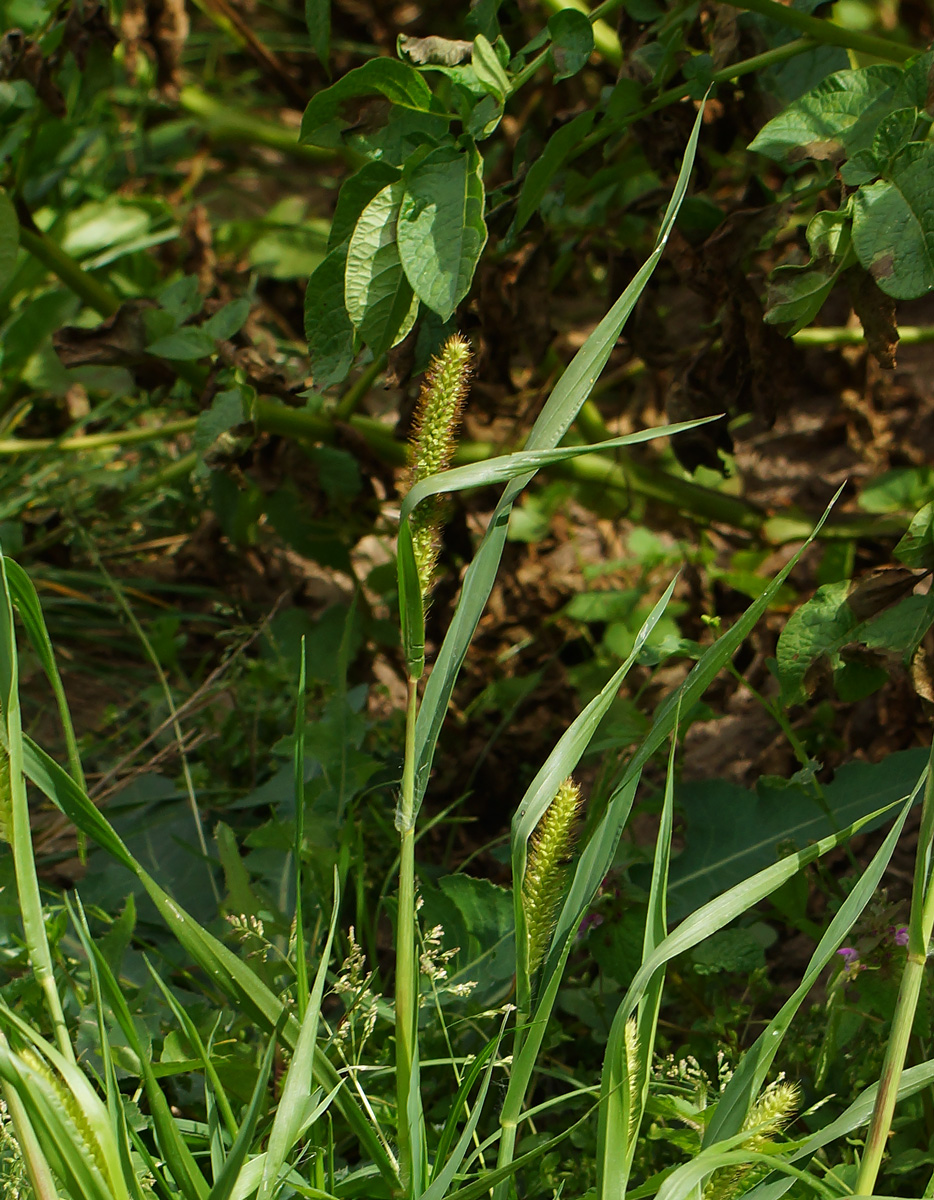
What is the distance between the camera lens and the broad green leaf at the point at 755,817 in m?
1.32

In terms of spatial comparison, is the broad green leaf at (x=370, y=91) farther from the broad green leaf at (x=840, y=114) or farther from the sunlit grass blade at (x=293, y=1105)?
the sunlit grass blade at (x=293, y=1105)

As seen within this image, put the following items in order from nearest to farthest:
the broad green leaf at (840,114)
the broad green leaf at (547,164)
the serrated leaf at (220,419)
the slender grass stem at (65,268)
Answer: the broad green leaf at (840,114) → the broad green leaf at (547,164) → the serrated leaf at (220,419) → the slender grass stem at (65,268)

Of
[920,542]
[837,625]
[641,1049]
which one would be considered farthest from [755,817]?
[641,1049]

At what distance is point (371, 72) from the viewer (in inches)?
43.2

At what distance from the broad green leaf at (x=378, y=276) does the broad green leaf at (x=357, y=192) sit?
3 cm

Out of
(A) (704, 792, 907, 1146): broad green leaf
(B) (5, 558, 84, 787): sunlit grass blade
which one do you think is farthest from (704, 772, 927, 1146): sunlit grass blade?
(B) (5, 558, 84, 787): sunlit grass blade

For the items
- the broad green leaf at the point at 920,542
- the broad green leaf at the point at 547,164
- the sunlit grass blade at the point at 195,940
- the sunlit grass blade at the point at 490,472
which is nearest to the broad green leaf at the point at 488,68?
the broad green leaf at the point at 547,164

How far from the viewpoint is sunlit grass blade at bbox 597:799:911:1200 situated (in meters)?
0.81

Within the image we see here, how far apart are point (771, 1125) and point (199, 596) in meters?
1.66

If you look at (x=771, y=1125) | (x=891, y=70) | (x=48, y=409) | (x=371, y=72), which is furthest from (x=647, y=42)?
(x=48, y=409)

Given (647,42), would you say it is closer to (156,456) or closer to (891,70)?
(891,70)

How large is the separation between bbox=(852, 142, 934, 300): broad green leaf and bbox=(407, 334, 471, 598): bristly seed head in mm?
403

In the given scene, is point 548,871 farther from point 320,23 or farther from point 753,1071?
point 320,23

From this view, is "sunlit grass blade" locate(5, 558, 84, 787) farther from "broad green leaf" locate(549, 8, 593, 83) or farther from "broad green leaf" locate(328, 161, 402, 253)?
"broad green leaf" locate(549, 8, 593, 83)
